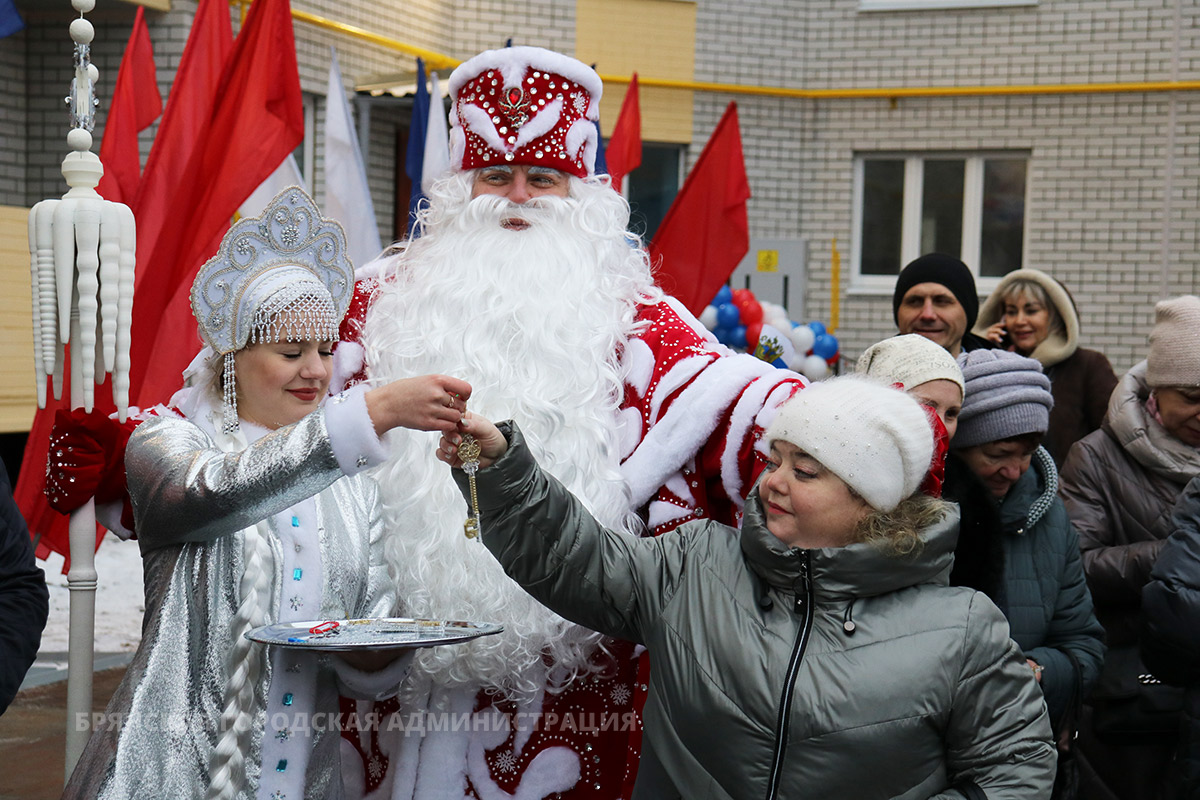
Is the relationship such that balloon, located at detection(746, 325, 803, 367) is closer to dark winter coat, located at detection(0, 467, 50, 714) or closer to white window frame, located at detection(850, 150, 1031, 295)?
white window frame, located at detection(850, 150, 1031, 295)

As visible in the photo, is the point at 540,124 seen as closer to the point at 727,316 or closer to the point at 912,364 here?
the point at 912,364

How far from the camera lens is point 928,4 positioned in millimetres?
12570

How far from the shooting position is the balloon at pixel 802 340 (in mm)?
8398

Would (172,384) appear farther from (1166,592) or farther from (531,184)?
(1166,592)

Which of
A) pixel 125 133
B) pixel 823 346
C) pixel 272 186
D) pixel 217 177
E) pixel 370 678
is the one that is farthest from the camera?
pixel 823 346

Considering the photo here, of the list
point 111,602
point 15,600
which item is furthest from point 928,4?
point 15,600

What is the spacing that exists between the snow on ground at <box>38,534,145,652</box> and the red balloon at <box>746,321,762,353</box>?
3660 millimetres

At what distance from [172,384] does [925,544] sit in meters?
3.06

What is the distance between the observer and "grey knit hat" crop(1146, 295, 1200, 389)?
12.0 ft

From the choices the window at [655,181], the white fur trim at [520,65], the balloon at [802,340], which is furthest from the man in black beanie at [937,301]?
the window at [655,181]

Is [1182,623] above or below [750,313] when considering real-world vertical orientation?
below

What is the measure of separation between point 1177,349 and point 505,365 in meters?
2.00

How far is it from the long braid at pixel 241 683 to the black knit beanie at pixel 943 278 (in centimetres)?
271

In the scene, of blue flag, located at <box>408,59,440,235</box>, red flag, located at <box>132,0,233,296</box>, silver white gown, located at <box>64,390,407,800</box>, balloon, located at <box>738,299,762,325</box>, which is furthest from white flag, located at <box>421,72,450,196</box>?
silver white gown, located at <box>64,390,407,800</box>
